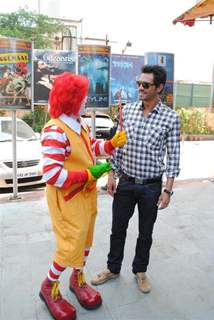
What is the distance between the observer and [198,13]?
487 centimetres

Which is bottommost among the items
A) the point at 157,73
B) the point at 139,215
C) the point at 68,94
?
the point at 139,215

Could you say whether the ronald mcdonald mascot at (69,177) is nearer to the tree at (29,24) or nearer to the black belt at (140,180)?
the black belt at (140,180)

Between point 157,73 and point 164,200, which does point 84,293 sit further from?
point 157,73

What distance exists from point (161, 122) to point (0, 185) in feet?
12.1

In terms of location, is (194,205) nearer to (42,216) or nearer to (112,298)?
(42,216)

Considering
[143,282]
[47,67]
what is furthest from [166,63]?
[143,282]

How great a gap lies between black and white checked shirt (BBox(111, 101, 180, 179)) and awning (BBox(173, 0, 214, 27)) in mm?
2647

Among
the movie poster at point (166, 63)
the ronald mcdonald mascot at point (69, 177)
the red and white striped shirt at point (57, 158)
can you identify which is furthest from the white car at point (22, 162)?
the red and white striped shirt at point (57, 158)

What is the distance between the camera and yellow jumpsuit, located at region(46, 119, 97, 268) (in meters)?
2.11

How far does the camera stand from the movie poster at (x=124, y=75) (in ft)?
16.5

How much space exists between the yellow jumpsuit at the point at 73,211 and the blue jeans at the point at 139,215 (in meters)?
0.40

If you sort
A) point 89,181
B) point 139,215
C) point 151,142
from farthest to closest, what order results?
1. point 139,215
2. point 151,142
3. point 89,181

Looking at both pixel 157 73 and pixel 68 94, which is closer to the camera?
pixel 68 94

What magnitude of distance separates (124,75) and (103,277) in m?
3.23
